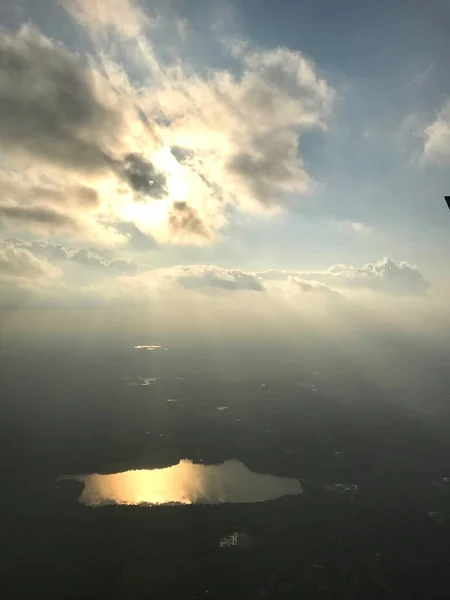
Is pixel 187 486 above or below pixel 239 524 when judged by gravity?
below

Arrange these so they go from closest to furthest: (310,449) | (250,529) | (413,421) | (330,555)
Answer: (330,555) < (250,529) < (310,449) < (413,421)

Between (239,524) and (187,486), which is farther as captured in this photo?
(187,486)

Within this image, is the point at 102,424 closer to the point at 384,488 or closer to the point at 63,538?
the point at 63,538

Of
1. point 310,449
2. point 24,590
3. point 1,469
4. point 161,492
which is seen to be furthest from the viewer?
point 310,449

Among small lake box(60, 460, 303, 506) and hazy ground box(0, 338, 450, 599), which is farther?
small lake box(60, 460, 303, 506)

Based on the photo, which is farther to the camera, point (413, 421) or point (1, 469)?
point (413, 421)

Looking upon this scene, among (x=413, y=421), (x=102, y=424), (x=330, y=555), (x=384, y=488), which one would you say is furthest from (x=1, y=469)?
(x=413, y=421)

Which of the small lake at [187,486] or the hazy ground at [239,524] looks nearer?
the hazy ground at [239,524]

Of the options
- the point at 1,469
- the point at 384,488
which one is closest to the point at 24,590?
the point at 1,469

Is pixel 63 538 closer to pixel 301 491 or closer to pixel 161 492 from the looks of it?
pixel 161 492
